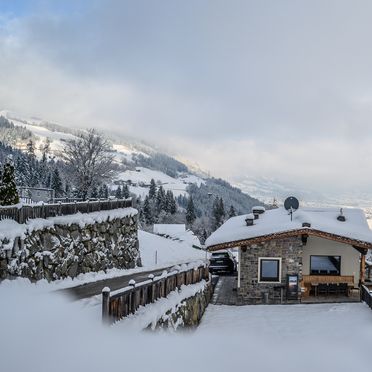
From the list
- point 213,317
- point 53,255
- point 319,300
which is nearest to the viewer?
point 53,255

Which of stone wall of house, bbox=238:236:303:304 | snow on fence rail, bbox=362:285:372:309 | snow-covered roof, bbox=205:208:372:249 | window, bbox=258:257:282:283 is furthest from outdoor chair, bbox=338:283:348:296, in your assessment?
window, bbox=258:257:282:283

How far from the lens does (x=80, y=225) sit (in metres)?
18.3

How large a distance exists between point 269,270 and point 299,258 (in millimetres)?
1521

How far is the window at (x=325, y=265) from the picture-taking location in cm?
2112

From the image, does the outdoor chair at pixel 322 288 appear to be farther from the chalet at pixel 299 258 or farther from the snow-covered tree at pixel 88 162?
the snow-covered tree at pixel 88 162

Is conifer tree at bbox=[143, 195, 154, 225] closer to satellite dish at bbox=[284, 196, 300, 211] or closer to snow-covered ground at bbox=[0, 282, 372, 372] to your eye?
satellite dish at bbox=[284, 196, 300, 211]

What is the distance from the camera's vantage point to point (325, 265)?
21.2m

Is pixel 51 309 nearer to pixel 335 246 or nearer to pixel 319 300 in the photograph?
pixel 319 300

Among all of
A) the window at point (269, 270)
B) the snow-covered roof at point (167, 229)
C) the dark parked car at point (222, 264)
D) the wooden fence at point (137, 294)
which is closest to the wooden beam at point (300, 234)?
the window at point (269, 270)

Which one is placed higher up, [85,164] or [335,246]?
[85,164]

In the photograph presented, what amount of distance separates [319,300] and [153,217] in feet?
274

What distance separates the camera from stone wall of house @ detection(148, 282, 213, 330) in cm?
1189

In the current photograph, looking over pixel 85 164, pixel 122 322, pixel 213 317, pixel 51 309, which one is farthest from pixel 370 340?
pixel 85 164

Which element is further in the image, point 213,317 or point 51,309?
point 213,317
